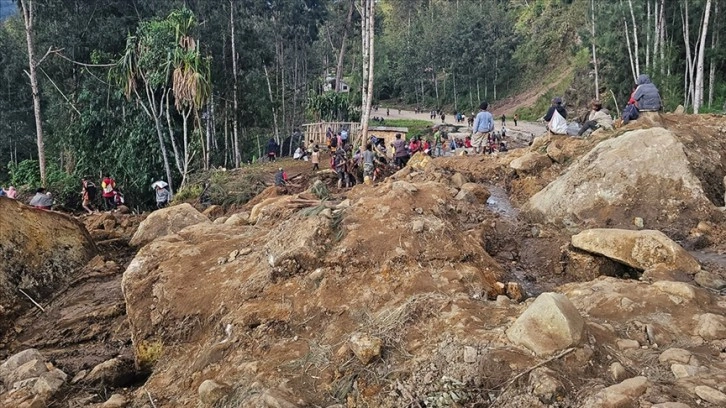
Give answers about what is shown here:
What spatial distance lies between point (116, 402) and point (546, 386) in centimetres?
341

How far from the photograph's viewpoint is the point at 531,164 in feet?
31.7

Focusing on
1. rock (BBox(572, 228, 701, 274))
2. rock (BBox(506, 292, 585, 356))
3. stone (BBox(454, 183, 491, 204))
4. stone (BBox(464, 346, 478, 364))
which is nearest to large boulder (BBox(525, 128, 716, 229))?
stone (BBox(454, 183, 491, 204))

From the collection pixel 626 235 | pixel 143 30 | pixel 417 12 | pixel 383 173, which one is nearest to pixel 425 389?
pixel 626 235

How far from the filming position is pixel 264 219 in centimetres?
776

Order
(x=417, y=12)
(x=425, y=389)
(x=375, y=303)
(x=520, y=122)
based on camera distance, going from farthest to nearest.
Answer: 1. (x=417, y=12)
2. (x=520, y=122)
3. (x=375, y=303)
4. (x=425, y=389)

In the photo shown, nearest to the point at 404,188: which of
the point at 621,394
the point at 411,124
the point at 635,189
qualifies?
the point at 635,189

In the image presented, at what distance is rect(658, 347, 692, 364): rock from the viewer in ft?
11.0

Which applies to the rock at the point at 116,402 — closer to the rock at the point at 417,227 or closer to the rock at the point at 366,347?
the rock at the point at 366,347

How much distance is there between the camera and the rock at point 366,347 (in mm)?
3824

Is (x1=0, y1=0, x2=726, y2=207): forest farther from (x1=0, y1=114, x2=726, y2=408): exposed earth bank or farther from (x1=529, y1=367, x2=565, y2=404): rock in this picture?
(x1=529, y1=367, x2=565, y2=404): rock

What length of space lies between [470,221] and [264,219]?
290 centimetres

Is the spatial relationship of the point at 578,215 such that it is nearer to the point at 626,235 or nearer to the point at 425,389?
the point at 626,235

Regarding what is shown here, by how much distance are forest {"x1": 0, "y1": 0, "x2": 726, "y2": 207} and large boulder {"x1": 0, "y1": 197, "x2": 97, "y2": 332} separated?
6.83 metres

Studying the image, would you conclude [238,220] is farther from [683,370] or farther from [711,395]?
[711,395]
